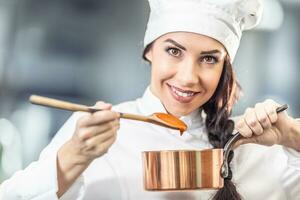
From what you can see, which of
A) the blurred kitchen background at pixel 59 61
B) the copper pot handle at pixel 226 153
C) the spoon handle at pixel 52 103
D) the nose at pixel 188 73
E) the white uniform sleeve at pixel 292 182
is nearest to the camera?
the spoon handle at pixel 52 103

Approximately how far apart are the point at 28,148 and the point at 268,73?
0.64 m

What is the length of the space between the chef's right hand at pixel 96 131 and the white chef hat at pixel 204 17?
27cm

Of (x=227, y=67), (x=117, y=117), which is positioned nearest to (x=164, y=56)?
(x=227, y=67)

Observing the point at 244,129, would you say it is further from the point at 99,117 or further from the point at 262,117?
the point at 99,117

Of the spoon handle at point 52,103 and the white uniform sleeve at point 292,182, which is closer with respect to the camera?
the spoon handle at point 52,103

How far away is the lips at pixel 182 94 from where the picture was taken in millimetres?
877

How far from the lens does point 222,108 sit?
38.5 inches

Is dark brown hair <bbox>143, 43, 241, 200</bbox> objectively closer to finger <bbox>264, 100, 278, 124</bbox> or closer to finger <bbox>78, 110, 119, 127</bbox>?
finger <bbox>264, 100, 278, 124</bbox>

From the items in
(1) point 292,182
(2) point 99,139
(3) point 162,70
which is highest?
(3) point 162,70

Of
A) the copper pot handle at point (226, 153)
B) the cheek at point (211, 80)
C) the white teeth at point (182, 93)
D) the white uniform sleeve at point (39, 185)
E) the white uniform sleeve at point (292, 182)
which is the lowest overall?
the white uniform sleeve at point (292, 182)

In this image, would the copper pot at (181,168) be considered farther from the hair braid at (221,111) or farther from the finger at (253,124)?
the hair braid at (221,111)

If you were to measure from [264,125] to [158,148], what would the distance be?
0.22 meters

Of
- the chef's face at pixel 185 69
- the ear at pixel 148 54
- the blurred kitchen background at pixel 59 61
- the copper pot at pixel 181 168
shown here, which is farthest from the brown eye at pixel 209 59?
the blurred kitchen background at pixel 59 61

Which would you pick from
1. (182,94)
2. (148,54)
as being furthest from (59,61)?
(182,94)
